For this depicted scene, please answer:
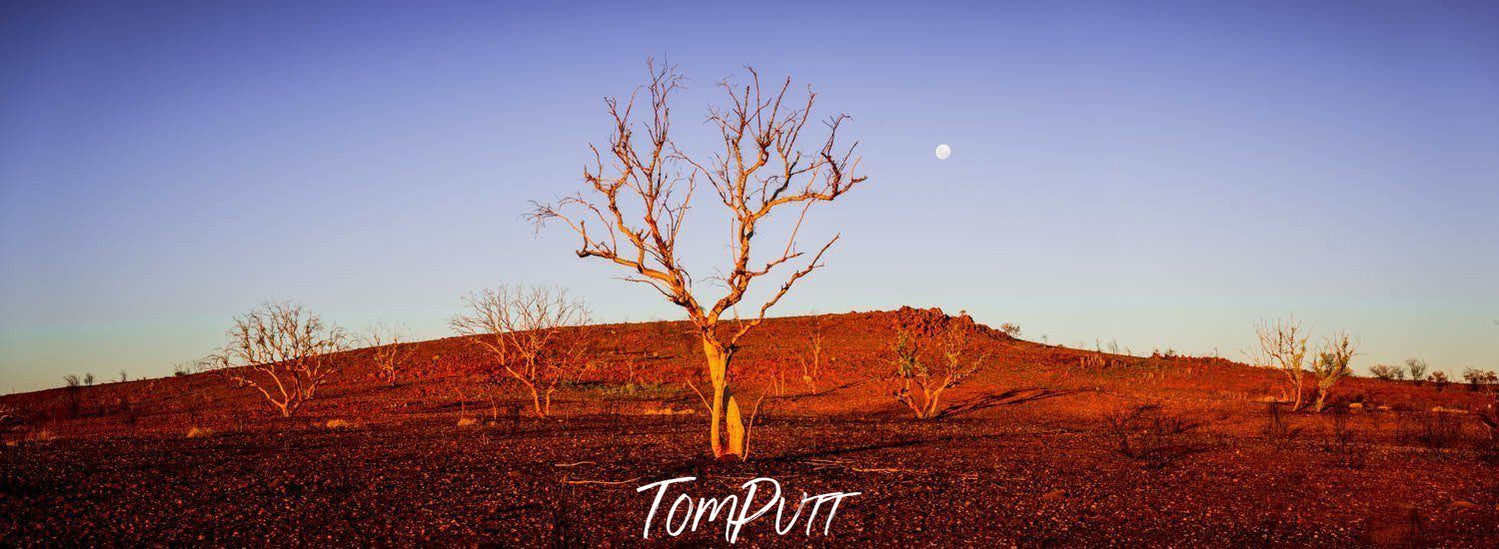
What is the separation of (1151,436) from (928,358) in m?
36.5

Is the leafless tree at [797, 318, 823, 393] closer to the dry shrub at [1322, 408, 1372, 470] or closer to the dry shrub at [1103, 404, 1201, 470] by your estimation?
the dry shrub at [1103, 404, 1201, 470]

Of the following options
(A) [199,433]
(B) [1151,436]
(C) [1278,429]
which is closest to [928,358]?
(C) [1278,429]

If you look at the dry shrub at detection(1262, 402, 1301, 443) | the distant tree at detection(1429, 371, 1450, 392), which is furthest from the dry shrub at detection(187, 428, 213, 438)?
the distant tree at detection(1429, 371, 1450, 392)

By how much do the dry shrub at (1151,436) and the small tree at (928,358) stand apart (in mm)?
6282

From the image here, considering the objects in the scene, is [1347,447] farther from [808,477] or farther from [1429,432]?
[808,477]

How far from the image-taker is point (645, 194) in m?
15.2

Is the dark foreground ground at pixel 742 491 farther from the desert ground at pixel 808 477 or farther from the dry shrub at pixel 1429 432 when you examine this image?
the dry shrub at pixel 1429 432

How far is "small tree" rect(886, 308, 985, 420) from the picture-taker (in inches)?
1368

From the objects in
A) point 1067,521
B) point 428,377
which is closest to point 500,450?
point 1067,521

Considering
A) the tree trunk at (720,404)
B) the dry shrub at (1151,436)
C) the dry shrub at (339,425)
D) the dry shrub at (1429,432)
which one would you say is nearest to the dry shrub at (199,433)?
the dry shrub at (339,425)

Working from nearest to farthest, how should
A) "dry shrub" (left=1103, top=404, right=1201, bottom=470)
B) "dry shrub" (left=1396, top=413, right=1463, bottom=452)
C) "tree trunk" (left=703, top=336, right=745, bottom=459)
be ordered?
"tree trunk" (left=703, top=336, right=745, bottom=459), "dry shrub" (left=1103, top=404, right=1201, bottom=470), "dry shrub" (left=1396, top=413, right=1463, bottom=452)

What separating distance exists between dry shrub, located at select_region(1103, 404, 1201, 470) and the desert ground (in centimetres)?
14

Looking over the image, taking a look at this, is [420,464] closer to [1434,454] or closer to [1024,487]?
[1024,487]

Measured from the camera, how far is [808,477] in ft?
47.9
